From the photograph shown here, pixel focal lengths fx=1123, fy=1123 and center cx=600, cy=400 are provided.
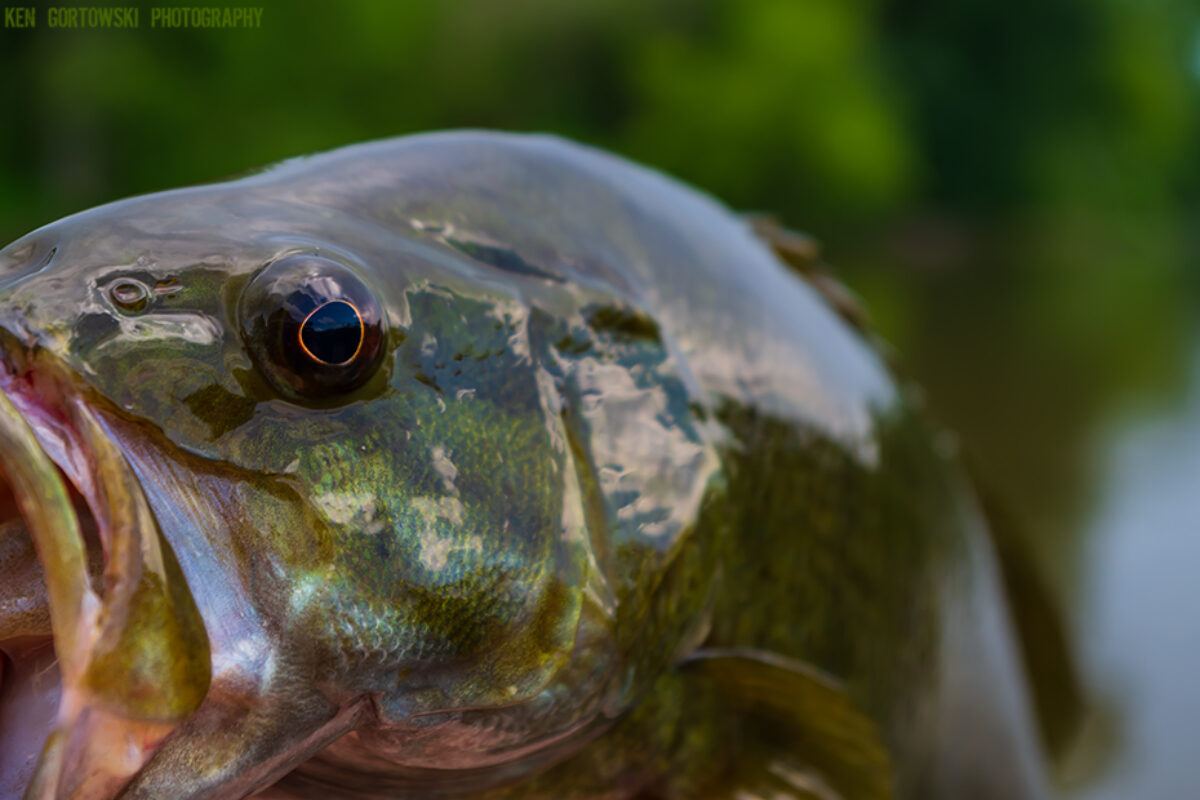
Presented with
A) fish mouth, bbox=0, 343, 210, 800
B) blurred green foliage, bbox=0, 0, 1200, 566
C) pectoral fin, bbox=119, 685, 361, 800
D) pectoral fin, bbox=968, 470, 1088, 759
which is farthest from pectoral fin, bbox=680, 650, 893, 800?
blurred green foliage, bbox=0, 0, 1200, 566

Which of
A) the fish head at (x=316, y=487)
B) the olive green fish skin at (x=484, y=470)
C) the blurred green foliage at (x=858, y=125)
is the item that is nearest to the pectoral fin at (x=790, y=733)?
the olive green fish skin at (x=484, y=470)

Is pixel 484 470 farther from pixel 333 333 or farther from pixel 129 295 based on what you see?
pixel 129 295

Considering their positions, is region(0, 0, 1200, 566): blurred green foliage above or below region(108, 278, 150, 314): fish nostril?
below

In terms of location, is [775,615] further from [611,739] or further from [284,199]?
[284,199]

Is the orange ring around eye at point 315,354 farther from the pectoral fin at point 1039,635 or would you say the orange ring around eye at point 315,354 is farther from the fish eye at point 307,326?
the pectoral fin at point 1039,635

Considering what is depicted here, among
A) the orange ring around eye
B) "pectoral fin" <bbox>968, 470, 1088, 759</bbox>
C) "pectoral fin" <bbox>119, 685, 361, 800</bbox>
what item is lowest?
"pectoral fin" <bbox>968, 470, 1088, 759</bbox>

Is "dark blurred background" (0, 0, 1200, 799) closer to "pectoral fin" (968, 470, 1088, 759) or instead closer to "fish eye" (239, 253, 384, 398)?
"pectoral fin" (968, 470, 1088, 759)

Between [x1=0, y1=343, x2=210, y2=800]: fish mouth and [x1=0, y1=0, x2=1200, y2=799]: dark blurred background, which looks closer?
[x1=0, y1=343, x2=210, y2=800]: fish mouth
